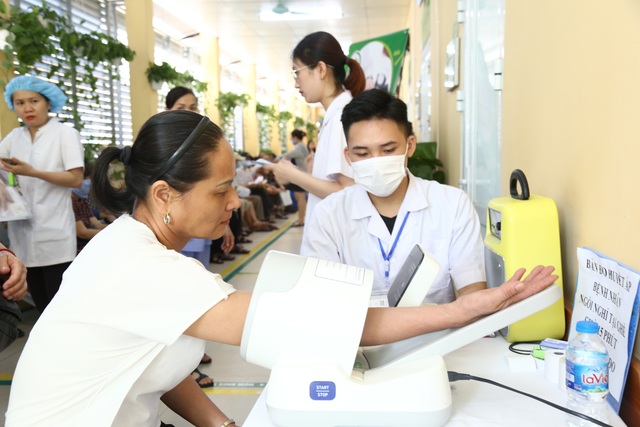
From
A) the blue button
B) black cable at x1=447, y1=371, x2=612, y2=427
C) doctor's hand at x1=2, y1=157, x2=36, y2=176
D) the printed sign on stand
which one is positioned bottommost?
black cable at x1=447, y1=371, x2=612, y2=427

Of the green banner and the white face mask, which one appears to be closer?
the white face mask

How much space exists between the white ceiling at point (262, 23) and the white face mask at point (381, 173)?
694 centimetres

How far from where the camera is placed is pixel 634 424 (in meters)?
1.13

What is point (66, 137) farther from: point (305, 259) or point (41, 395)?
point (305, 259)

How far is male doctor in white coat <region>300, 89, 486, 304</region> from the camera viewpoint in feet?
5.75

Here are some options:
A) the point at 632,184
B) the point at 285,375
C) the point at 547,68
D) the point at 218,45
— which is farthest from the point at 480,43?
the point at 218,45

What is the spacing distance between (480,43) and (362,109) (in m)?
1.52

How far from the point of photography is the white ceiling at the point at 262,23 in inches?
336

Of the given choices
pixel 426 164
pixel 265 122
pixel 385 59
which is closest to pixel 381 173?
pixel 426 164

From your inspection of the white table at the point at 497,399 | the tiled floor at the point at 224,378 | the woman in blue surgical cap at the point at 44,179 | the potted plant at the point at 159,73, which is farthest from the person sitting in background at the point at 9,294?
the potted plant at the point at 159,73

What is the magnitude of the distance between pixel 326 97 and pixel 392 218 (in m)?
0.85

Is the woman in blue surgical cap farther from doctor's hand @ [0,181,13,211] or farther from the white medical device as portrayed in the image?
the white medical device

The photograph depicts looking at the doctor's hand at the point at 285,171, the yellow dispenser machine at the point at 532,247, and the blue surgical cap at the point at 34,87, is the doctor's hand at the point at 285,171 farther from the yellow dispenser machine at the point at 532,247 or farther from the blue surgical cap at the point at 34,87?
the blue surgical cap at the point at 34,87

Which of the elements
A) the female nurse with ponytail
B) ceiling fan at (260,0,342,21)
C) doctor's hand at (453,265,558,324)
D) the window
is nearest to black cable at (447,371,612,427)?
doctor's hand at (453,265,558,324)
